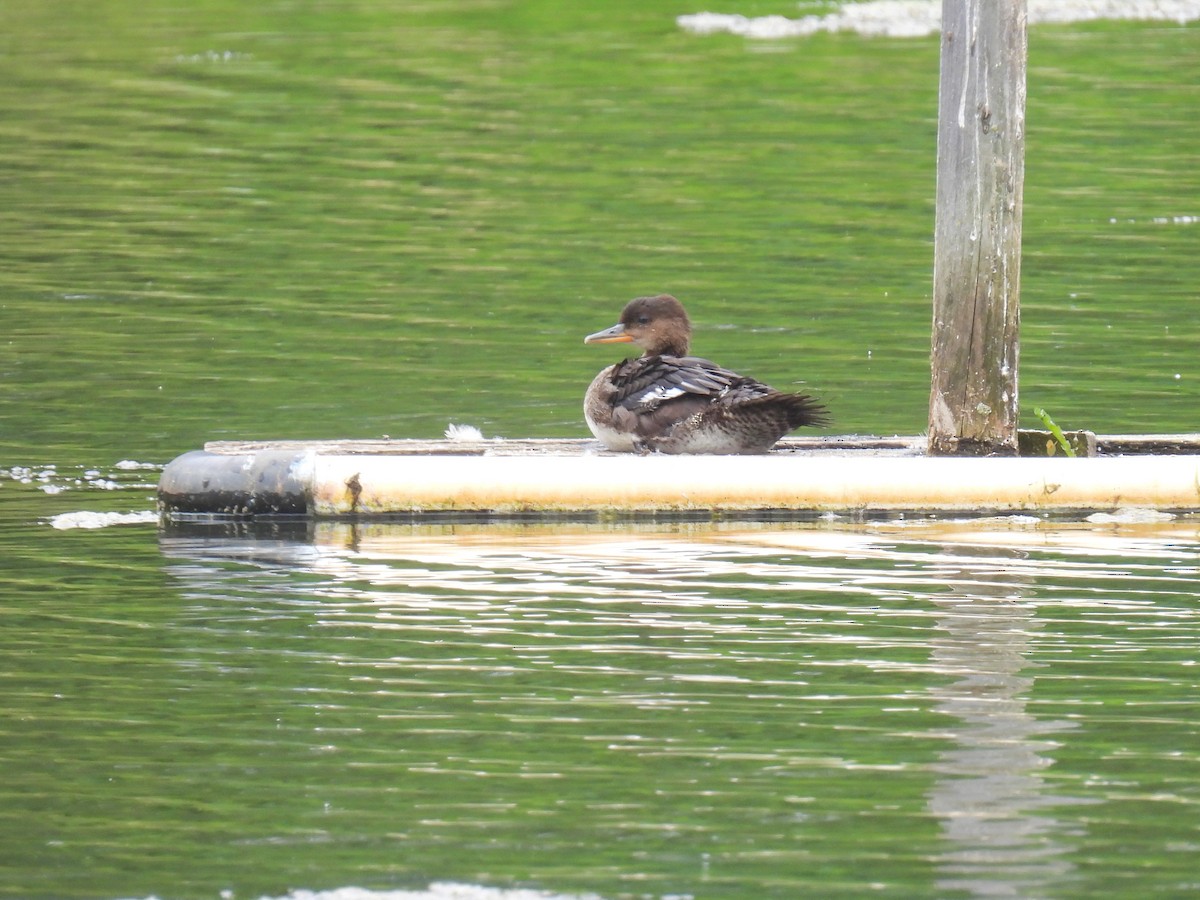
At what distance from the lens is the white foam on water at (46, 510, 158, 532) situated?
9898 mm

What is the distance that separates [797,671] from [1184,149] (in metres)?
17.5

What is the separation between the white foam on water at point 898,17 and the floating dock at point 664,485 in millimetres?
24338

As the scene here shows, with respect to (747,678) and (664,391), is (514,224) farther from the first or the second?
(747,678)

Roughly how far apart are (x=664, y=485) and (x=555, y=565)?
2.91 ft

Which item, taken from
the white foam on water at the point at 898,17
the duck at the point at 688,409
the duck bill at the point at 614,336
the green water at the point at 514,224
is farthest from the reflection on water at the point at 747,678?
the white foam on water at the point at 898,17

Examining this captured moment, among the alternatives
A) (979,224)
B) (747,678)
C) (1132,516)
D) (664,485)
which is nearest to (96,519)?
(664,485)

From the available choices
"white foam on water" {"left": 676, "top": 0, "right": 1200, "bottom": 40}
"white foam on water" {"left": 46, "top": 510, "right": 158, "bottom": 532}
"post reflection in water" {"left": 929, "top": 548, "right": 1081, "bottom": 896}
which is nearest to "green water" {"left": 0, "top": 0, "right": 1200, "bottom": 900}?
"post reflection in water" {"left": 929, "top": 548, "right": 1081, "bottom": 896}

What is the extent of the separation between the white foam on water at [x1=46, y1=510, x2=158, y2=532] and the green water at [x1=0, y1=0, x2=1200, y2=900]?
0.14 meters

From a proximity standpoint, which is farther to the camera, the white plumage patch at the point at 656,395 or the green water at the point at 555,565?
the white plumage patch at the point at 656,395

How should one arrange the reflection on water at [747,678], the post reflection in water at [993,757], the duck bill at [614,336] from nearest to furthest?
the post reflection in water at [993,757], the reflection on water at [747,678], the duck bill at [614,336]

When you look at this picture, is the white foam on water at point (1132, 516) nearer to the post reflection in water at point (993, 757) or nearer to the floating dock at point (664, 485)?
the floating dock at point (664, 485)

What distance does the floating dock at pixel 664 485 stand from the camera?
966 centimetres

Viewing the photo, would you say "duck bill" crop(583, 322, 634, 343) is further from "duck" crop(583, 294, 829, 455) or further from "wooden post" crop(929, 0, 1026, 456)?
"wooden post" crop(929, 0, 1026, 456)

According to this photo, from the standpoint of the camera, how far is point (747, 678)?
23.9 feet
